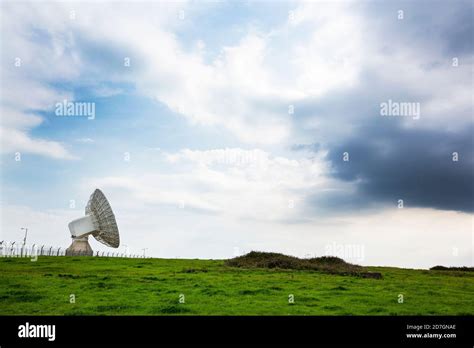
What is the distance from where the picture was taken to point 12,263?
50.0 meters

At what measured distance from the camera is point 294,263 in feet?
159

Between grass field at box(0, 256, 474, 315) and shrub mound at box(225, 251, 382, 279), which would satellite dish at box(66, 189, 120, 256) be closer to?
shrub mound at box(225, 251, 382, 279)

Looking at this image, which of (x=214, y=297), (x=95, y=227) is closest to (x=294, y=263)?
(x=214, y=297)

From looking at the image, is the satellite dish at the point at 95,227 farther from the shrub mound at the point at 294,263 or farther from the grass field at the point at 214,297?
the grass field at the point at 214,297

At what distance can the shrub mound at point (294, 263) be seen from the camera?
1806 inches

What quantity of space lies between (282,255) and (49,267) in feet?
85.8

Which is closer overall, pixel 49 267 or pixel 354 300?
pixel 354 300

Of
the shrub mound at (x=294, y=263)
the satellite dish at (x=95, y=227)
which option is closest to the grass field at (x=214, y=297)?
the shrub mound at (x=294, y=263)

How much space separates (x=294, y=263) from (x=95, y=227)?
31.2 metres

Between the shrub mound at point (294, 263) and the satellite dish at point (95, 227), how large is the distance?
65.1ft
